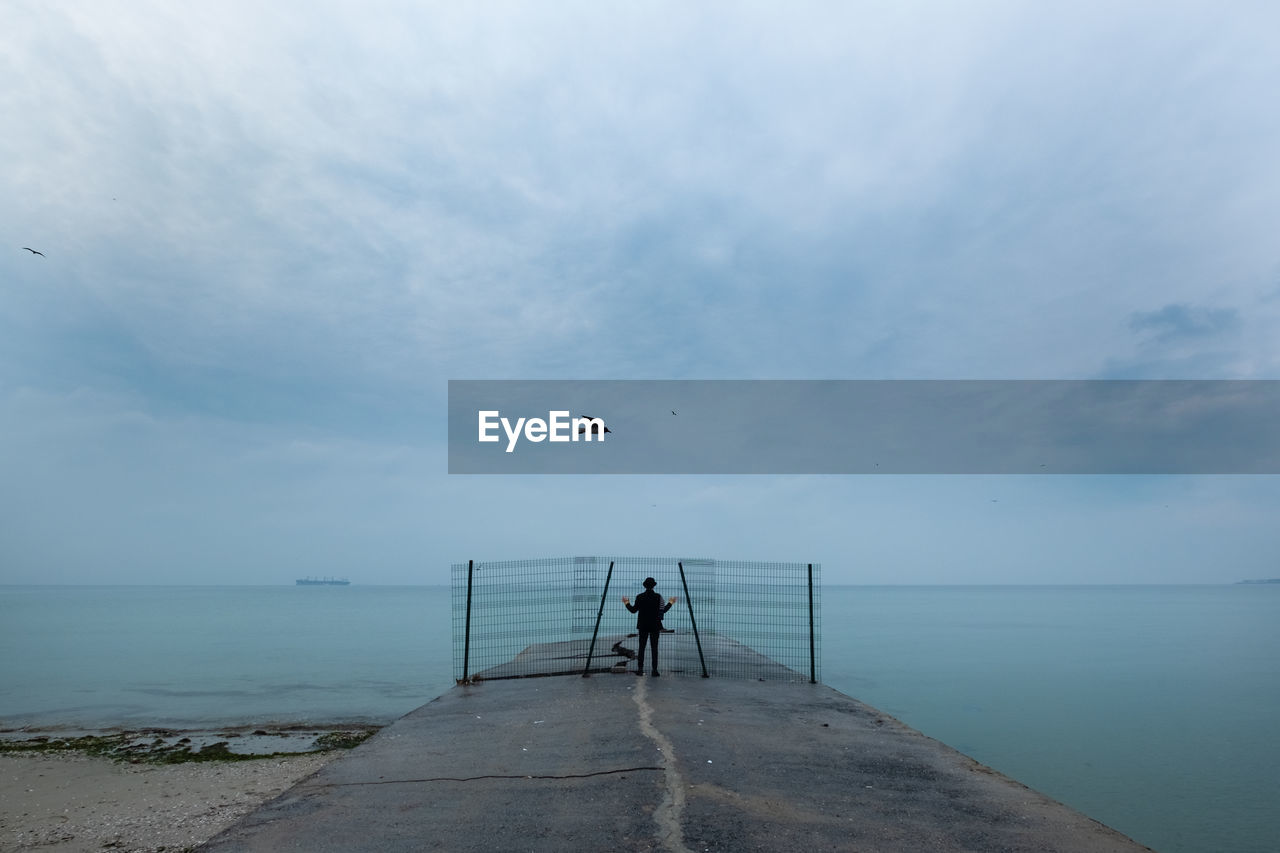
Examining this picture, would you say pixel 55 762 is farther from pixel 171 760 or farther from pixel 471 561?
pixel 471 561

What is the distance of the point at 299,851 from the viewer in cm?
592

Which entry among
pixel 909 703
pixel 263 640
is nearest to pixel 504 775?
pixel 909 703

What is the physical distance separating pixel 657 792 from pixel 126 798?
992 centimetres

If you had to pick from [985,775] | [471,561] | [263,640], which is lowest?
Result: [263,640]

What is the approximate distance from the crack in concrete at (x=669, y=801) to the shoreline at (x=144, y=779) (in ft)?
13.8

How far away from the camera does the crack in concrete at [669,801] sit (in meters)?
5.90

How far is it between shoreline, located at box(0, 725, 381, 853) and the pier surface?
92.9 inches

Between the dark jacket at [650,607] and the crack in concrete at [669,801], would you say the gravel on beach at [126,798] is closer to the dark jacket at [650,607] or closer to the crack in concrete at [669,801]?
the crack in concrete at [669,801]

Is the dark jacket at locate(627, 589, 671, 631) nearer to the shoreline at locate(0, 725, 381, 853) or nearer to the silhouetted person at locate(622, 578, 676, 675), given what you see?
the silhouetted person at locate(622, 578, 676, 675)

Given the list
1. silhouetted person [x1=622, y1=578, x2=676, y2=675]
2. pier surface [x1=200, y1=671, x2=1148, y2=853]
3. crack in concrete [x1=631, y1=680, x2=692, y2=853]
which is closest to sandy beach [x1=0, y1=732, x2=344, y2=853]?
pier surface [x1=200, y1=671, x2=1148, y2=853]

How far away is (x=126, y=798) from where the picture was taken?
12.3 m

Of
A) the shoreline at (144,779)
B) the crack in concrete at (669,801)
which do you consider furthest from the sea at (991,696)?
the crack in concrete at (669,801)

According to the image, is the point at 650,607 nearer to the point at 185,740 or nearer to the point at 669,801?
the point at 669,801

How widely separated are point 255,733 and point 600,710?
11.9 metres
